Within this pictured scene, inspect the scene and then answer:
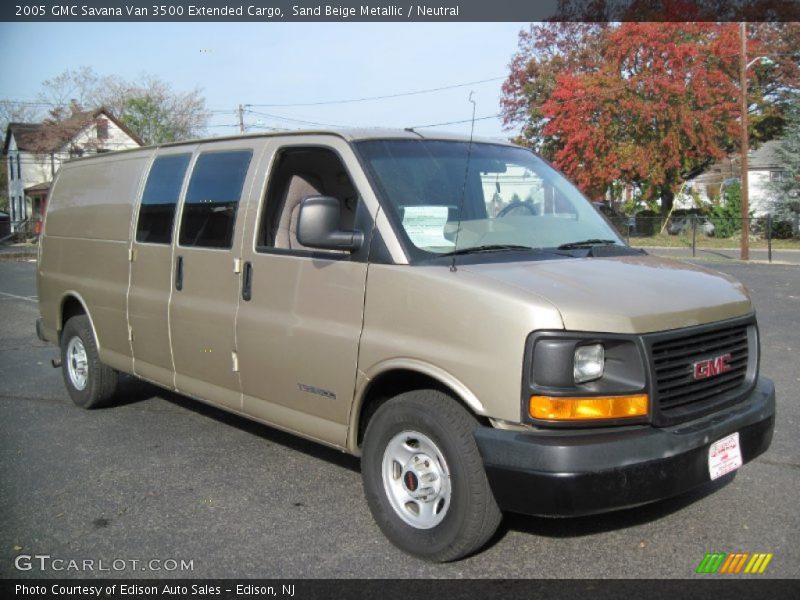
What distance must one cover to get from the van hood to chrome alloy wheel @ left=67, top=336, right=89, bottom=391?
424cm

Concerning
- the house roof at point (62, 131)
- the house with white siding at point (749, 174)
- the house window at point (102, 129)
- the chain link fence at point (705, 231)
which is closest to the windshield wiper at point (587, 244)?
A: the chain link fence at point (705, 231)

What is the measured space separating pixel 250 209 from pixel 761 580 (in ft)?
10.9

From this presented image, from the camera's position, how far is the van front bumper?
10.2 feet

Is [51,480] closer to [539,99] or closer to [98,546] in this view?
[98,546]

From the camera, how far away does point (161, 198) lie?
5.56 m

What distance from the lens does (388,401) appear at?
147 inches

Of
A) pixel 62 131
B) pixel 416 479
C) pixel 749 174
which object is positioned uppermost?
pixel 62 131

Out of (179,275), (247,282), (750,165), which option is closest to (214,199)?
Result: (179,275)

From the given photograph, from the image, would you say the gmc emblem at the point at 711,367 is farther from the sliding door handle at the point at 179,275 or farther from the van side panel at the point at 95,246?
the van side panel at the point at 95,246

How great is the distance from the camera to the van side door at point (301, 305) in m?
3.99

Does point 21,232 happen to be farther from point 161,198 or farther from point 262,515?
point 262,515

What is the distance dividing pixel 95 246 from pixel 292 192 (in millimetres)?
2424

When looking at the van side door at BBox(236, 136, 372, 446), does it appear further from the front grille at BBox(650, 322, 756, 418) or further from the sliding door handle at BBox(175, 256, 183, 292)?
the front grille at BBox(650, 322, 756, 418)

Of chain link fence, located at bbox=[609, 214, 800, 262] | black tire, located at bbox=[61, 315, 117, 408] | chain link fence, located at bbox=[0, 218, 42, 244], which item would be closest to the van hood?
black tire, located at bbox=[61, 315, 117, 408]
